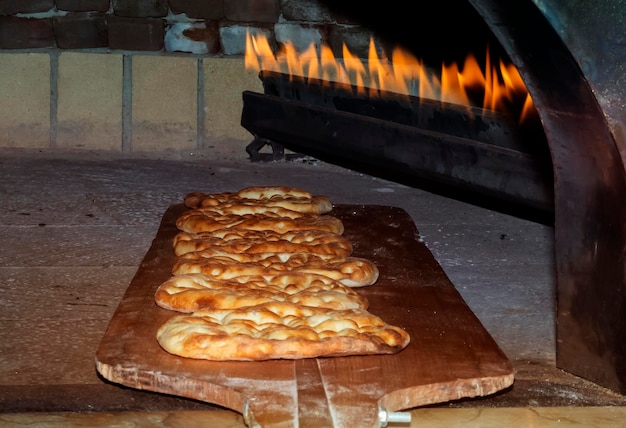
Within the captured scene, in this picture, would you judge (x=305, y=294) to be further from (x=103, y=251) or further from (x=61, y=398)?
(x=103, y=251)

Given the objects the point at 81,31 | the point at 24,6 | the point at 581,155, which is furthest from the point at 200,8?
the point at 581,155

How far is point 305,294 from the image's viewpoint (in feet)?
7.38

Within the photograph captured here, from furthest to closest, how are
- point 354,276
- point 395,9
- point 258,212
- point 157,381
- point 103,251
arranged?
point 395,9 < point 103,251 < point 258,212 < point 354,276 < point 157,381

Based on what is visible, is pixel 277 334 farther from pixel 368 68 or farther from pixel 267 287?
pixel 368 68

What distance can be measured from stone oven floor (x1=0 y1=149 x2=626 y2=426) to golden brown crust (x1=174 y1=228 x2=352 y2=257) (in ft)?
1.14

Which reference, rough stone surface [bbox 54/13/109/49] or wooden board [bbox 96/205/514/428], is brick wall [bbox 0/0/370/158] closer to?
rough stone surface [bbox 54/13/109/49]

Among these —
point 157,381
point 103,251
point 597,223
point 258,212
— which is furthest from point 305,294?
point 103,251

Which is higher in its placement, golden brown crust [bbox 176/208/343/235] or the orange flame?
the orange flame

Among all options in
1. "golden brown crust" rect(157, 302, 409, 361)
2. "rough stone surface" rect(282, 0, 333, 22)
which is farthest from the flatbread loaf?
"rough stone surface" rect(282, 0, 333, 22)

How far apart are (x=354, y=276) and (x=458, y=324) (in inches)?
13.3

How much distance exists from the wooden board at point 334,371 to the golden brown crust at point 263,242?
29 cm

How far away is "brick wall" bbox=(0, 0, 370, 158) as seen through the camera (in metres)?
5.25

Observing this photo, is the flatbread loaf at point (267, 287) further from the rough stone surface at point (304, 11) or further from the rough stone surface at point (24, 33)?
the rough stone surface at point (24, 33)

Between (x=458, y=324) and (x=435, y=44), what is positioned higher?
(x=435, y=44)
